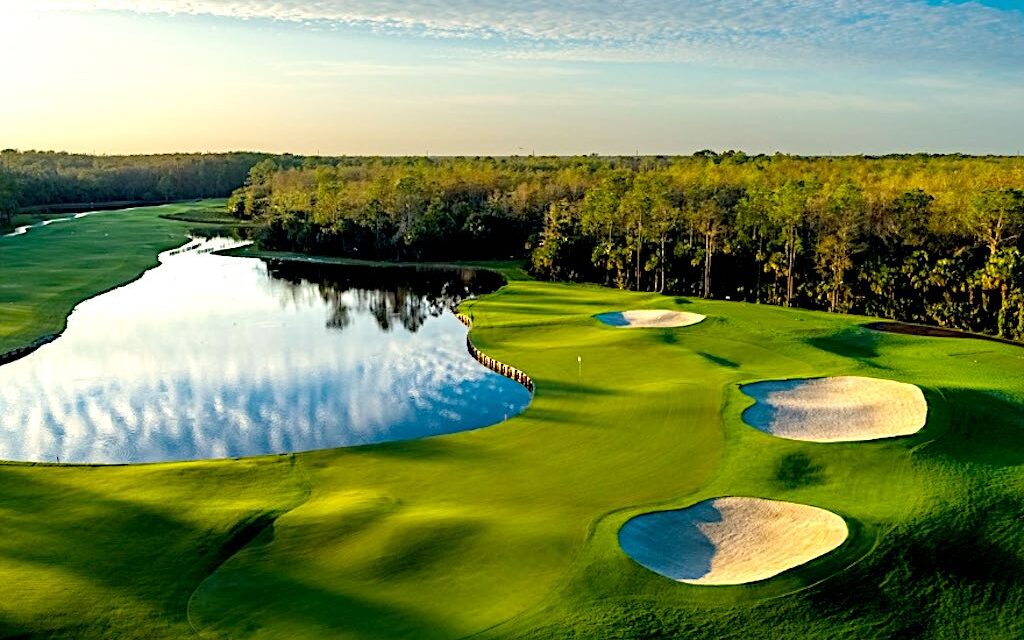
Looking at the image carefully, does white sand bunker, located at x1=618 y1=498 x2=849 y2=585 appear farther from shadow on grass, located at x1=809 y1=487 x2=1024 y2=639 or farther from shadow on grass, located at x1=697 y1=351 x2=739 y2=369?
shadow on grass, located at x1=697 y1=351 x2=739 y2=369

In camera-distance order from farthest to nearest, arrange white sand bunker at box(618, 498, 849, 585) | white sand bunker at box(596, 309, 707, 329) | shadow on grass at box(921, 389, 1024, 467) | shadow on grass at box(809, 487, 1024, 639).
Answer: white sand bunker at box(596, 309, 707, 329), shadow on grass at box(921, 389, 1024, 467), white sand bunker at box(618, 498, 849, 585), shadow on grass at box(809, 487, 1024, 639)

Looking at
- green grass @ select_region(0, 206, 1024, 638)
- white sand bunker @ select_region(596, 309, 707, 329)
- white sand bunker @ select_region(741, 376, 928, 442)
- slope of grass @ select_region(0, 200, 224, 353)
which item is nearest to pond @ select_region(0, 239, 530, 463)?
slope of grass @ select_region(0, 200, 224, 353)

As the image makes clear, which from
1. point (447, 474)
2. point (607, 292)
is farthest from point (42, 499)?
point (607, 292)

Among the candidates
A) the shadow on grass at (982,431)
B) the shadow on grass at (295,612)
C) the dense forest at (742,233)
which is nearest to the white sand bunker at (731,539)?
the shadow on grass at (295,612)

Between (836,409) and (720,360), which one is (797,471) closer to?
(836,409)

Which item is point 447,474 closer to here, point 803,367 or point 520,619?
point 520,619

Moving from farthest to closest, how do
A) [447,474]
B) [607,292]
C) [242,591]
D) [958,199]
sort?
[607,292]
[958,199]
[447,474]
[242,591]

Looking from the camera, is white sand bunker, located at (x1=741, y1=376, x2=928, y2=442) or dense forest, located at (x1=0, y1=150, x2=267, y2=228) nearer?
white sand bunker, located at (x1=741, y1=376, x2=928, y2=442)
